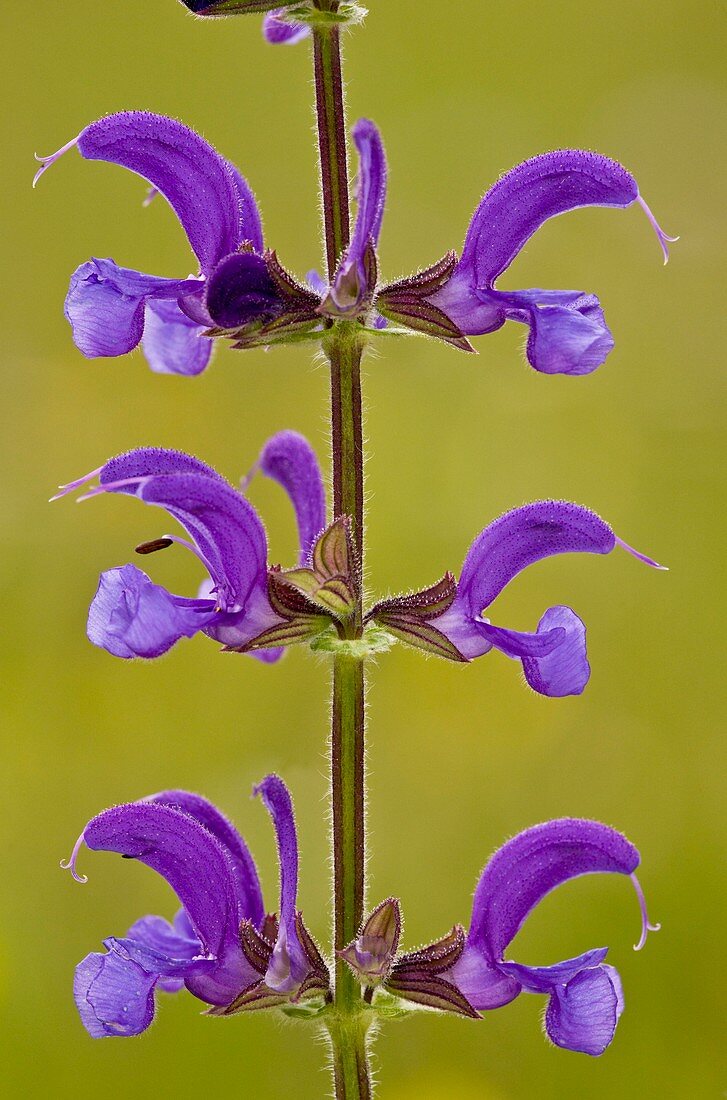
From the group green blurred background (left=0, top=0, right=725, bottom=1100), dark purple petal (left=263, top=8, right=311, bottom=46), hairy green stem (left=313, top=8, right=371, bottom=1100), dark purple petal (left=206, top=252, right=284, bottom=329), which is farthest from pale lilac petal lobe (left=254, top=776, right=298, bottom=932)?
green blurred background (left=0, top=0, right=725, bottom=1100)

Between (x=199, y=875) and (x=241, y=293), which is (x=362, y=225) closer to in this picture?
(x=241, y=293)

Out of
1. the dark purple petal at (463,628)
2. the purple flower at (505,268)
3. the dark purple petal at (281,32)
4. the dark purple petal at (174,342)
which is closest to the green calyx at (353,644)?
the dark purple petal at (463,628)

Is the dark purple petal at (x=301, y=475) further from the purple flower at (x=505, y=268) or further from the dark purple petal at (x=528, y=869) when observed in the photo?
the dark purple petal at (x=528, y=869)

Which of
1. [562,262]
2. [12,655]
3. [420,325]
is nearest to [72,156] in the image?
[562,262]

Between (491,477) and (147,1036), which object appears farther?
(491,477)

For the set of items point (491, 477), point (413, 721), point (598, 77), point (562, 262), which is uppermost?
point (598, 77)

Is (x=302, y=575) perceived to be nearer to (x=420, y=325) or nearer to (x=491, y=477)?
(x=420, y=325)

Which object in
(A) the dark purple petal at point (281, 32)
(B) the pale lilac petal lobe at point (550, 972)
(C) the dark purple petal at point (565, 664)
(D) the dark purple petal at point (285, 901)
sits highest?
(A) the dark purple petal at point (281, 32)

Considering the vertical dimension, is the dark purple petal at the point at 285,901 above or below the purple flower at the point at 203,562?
below
